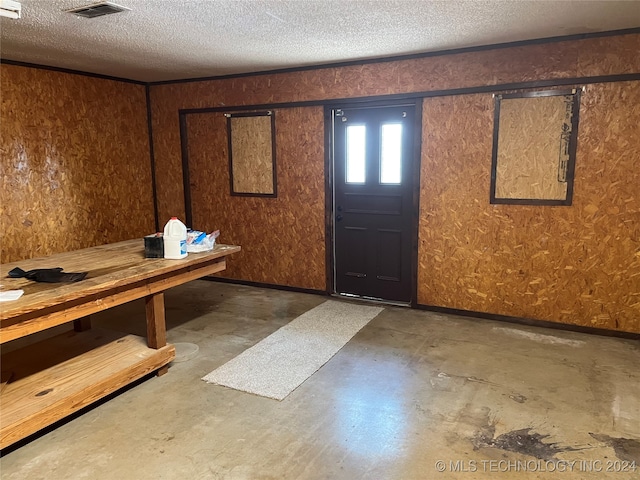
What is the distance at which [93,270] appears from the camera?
9.21 feet

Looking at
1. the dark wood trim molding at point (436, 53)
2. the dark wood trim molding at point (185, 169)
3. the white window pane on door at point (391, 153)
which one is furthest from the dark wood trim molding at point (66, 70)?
the white window pane on door at point (391, 153)

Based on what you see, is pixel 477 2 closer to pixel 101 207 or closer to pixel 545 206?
pixel 545 206

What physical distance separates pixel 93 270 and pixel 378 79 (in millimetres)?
3044

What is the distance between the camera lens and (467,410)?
2.70 meters

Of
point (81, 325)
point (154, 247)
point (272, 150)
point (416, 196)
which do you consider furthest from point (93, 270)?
point (416, 196)

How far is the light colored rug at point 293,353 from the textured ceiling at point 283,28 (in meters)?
2.43

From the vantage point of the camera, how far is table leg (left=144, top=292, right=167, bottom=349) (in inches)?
121

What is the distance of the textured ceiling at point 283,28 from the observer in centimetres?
288

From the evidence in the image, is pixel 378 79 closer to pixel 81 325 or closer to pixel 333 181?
pixel 333 181

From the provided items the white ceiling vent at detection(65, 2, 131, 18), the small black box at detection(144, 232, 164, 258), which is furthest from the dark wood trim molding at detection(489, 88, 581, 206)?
the white ceiling vent at detection(65, 2, 131, 18)

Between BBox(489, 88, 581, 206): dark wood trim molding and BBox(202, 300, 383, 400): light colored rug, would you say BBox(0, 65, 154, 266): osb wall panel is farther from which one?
BBox(489, 88, 581, 206): dark wood trim molding

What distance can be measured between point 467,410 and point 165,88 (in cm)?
A: 491

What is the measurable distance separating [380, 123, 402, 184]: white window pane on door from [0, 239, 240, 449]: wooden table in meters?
1.78

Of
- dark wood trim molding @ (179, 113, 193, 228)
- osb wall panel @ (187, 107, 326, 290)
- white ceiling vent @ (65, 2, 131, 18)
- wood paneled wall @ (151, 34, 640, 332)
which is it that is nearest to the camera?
white ceiling vent @ (65, 2, 131, 18)
